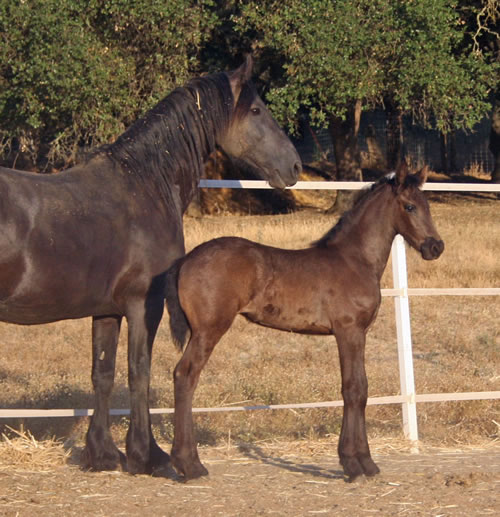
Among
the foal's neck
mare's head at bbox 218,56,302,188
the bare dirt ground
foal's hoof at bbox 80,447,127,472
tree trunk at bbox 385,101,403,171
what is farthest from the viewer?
tree trunk at bbox 385,101,403,171

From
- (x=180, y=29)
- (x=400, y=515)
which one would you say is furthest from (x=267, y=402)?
(x=180, y=29)

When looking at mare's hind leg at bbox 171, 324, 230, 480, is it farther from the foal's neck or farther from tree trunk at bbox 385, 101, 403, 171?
tree trunk at bbox 385, 101, 403, 171

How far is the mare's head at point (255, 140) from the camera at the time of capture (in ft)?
17.8

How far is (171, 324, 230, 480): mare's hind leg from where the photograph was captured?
4645 millimetres

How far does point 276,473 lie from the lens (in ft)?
16.9

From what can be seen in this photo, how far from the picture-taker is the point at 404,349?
6.20 meters

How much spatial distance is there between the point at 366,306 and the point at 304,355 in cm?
453

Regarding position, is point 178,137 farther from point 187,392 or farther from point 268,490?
point 268,490

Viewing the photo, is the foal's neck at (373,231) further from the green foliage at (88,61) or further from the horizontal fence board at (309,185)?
the green foliage at (88,61)

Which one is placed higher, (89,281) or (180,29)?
(180,29)

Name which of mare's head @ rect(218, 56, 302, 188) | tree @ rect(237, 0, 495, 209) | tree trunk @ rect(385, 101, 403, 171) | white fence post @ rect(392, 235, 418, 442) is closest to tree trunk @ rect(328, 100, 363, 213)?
tree @ rect(237, 0, 495, 209)

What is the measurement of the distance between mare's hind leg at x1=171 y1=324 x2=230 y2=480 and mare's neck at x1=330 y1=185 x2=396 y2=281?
942 mm

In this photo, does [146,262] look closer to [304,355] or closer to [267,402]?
[267,402]

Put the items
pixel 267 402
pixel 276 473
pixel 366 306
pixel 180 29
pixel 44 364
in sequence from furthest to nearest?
pixel 180 29 → pixel 44 364 → pixel 267 402 → pixel 276 473 → pixel 366 306
